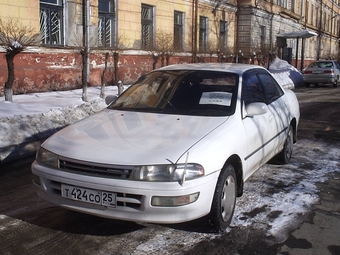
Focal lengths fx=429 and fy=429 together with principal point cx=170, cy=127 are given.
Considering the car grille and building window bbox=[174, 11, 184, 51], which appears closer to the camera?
the car grille

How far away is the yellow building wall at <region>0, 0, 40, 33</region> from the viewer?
13422 millimetres

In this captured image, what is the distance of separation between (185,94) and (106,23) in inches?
544

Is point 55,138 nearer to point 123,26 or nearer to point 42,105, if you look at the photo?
point 42,105

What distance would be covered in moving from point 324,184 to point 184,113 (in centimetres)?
220

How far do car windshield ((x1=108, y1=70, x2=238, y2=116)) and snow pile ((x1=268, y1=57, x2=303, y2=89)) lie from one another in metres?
17.4

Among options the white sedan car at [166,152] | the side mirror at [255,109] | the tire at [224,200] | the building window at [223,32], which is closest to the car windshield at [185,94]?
the white sedan car at [166,152]

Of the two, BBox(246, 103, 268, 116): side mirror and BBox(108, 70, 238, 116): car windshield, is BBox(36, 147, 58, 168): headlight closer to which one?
BBox(108, 70, 238, 116): car windshield

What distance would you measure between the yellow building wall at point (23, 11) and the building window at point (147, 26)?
20.9ft

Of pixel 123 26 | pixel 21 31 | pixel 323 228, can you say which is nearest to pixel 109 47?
pixel 123 26

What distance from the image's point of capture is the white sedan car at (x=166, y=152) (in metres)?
3.53

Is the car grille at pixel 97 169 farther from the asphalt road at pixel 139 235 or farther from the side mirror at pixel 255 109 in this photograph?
the side mirror at pixel 255 109

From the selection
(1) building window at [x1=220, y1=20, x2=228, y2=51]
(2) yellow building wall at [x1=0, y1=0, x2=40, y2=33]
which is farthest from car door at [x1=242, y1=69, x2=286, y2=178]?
(1) building window at [x1=220, y1=20, x2=228, y2=51]

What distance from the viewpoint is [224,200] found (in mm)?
4004

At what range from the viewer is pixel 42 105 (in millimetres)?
11117
